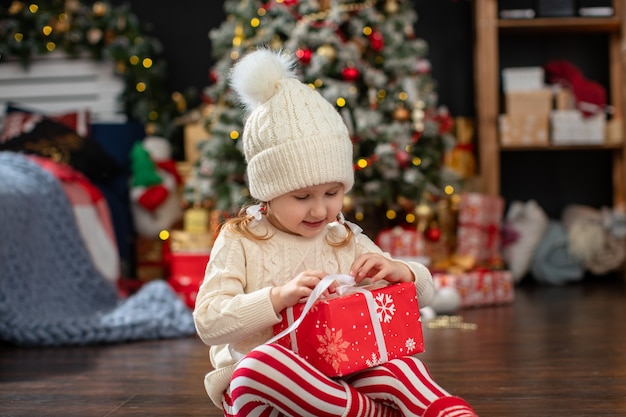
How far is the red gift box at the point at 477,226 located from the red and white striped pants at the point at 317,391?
104 inches

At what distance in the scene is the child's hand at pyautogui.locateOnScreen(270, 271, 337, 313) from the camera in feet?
4.38

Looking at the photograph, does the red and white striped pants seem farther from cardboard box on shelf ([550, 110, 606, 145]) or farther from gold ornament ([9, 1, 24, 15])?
gold ornament ([9, 1, 24, 15])

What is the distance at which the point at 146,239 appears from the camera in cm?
425

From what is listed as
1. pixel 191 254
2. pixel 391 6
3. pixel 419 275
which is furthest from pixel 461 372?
pixel 391 6

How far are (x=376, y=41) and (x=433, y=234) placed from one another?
877mm

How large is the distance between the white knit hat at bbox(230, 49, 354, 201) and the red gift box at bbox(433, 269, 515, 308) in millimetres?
1936

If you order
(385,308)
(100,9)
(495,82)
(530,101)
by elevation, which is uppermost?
(100,9)

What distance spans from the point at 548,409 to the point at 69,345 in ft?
5.29

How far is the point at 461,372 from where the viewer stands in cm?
205

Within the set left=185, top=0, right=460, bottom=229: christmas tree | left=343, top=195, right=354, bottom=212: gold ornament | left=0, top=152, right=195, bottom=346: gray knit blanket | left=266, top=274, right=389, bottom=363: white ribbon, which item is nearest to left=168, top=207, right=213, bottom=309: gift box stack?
left=185, top=0, right=460, bottom=229: christmas tree

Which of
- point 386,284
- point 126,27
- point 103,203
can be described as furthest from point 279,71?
point 126,27

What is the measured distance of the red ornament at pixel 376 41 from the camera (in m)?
3.76

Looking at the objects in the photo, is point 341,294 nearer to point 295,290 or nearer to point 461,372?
point 295,290

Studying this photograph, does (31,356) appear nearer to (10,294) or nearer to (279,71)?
(10,294)
